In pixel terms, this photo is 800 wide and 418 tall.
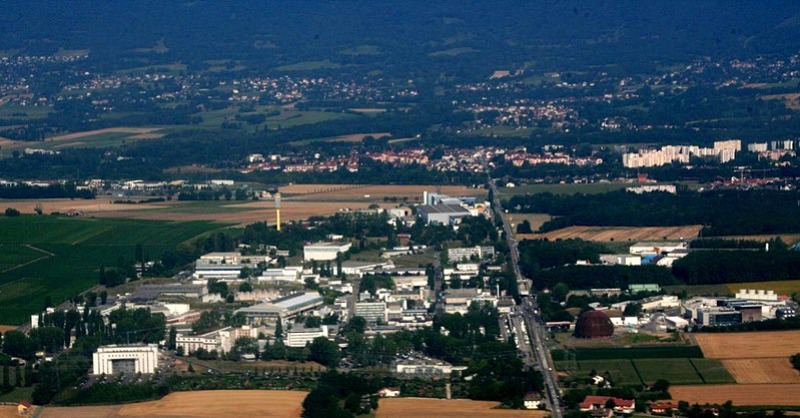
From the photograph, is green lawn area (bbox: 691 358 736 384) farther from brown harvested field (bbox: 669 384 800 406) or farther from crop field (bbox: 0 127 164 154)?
crop field (bbox: 0 127 164 154)

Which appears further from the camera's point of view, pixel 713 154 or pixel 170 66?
pixel 170 66

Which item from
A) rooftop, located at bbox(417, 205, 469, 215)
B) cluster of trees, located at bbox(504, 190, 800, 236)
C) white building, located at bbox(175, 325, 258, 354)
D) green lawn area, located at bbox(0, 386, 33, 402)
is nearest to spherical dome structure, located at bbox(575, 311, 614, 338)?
white building, located at bbox(175, 325, 258, 354)

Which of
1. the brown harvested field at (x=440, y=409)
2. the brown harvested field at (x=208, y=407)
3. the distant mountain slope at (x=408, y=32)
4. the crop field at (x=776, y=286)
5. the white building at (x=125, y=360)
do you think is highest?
the distant mountain slope at (x=408, y=32)

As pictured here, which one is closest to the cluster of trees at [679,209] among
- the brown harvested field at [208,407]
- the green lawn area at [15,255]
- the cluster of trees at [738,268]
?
the cluster of trees at [738,268]

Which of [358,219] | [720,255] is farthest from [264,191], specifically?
[720,255]

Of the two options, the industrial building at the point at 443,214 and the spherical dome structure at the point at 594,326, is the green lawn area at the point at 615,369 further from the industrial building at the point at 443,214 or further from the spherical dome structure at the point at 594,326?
the industrial building at the point at 443,214

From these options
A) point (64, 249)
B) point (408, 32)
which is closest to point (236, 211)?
point (64, 249)

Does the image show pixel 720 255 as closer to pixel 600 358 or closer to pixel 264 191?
pixel 600 358
